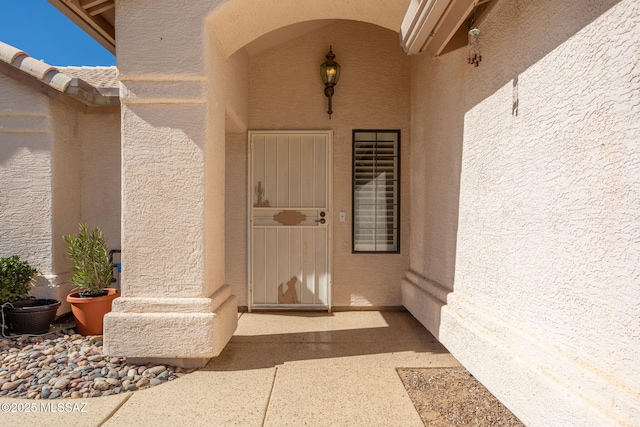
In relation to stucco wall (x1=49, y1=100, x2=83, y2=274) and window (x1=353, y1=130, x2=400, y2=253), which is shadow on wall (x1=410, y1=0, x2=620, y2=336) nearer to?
window (x1=353, y1=130, x2=400, y2=253)

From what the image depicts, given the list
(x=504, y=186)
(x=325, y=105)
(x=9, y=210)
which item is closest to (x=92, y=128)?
(x=9, y=210)

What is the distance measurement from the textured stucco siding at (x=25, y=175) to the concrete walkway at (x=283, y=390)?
2574 mm

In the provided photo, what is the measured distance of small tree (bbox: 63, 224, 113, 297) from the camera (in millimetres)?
4531

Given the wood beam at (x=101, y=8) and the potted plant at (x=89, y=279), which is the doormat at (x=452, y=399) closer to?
the potted plant at (x=89, y=279)

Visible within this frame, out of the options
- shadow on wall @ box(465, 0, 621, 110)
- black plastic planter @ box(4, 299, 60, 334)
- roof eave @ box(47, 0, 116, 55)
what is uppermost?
roof eave @ box(47, 0, 116, 55)

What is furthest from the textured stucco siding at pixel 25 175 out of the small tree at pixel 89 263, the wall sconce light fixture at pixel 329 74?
the wall sconce light fixture at pixel 329 74

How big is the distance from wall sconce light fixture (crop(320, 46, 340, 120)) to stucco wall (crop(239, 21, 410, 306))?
115mm

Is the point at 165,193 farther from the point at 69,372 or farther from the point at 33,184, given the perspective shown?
the point at 33,184

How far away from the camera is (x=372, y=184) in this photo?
5.99m

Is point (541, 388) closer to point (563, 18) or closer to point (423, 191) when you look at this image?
point (563, 18)

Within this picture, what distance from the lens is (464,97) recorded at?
12.5 ft

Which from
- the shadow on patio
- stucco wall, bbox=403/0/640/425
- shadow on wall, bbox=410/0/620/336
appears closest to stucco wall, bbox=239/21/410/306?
shadow on wall, bbox=410/0/620/336

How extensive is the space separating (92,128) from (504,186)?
5348 mm

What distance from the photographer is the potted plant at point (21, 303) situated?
15.1 feet
